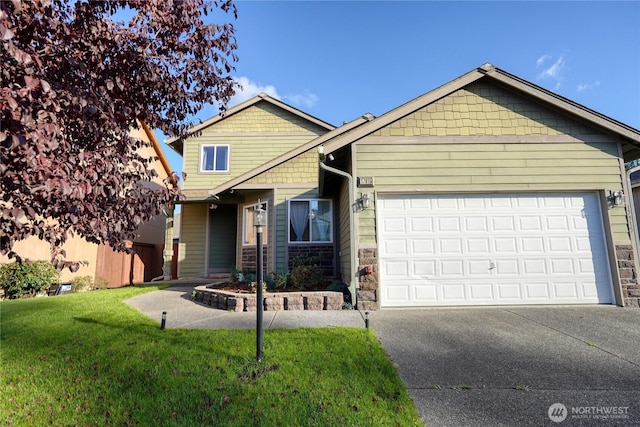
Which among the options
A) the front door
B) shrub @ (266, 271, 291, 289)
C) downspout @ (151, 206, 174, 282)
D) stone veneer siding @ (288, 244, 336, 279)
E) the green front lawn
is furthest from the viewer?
the front door

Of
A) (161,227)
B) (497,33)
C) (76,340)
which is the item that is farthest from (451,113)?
(161,227)

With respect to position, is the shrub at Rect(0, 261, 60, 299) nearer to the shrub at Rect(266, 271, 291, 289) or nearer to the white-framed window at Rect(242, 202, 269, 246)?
the white-framed window at Rect(242, 202, 269, 246)

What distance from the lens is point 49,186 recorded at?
1950mm

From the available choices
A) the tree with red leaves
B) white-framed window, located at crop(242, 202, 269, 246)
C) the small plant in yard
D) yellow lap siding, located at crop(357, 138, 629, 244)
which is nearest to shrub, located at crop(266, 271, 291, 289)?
the small plant in yard

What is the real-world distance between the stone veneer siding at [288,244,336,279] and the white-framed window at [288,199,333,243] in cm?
19

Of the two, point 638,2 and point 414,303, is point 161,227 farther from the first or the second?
point 638,2

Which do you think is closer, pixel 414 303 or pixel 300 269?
A: pixel 414 303

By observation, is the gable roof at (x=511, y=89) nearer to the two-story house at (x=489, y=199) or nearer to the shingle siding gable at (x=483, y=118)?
the two-story house at (x=489, y=199)

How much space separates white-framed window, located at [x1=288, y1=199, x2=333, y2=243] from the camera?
34.6ft

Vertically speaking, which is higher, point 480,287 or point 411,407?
point 480,287

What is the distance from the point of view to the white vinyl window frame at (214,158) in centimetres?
1375

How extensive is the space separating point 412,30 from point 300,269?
837 cm
